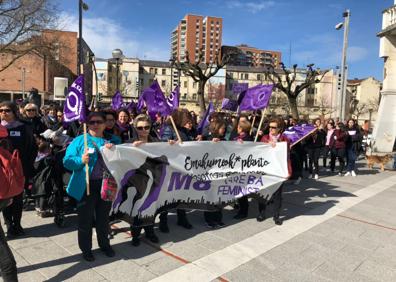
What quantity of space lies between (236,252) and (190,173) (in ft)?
4.38

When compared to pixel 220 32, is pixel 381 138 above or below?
below

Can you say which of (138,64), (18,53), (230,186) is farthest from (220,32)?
(230,186)

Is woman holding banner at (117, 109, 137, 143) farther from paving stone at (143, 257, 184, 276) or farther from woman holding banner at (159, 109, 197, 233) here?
paving stone at (143, 257, 184, 276)

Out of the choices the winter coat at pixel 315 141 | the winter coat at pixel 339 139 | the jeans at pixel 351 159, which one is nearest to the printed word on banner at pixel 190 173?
the winter coat at pixel 315 141

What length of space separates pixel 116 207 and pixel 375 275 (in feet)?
10.8

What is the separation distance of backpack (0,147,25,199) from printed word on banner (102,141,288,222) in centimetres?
105

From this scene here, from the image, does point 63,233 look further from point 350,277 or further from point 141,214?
point 350,277

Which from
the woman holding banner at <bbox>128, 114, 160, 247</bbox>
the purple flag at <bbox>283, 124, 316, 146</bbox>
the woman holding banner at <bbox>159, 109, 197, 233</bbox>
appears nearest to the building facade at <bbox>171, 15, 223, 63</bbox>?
the purple flag at <bbox>283, 124, 316, 146</bbox>

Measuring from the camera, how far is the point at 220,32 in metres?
155

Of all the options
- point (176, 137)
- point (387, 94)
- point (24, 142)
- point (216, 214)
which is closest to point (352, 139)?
point (387, 94)

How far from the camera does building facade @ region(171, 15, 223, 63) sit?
144625mm

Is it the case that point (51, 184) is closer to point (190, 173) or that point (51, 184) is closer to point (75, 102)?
point (75, 102)

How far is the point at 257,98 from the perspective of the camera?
6.67m

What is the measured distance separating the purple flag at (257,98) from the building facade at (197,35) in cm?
13740
